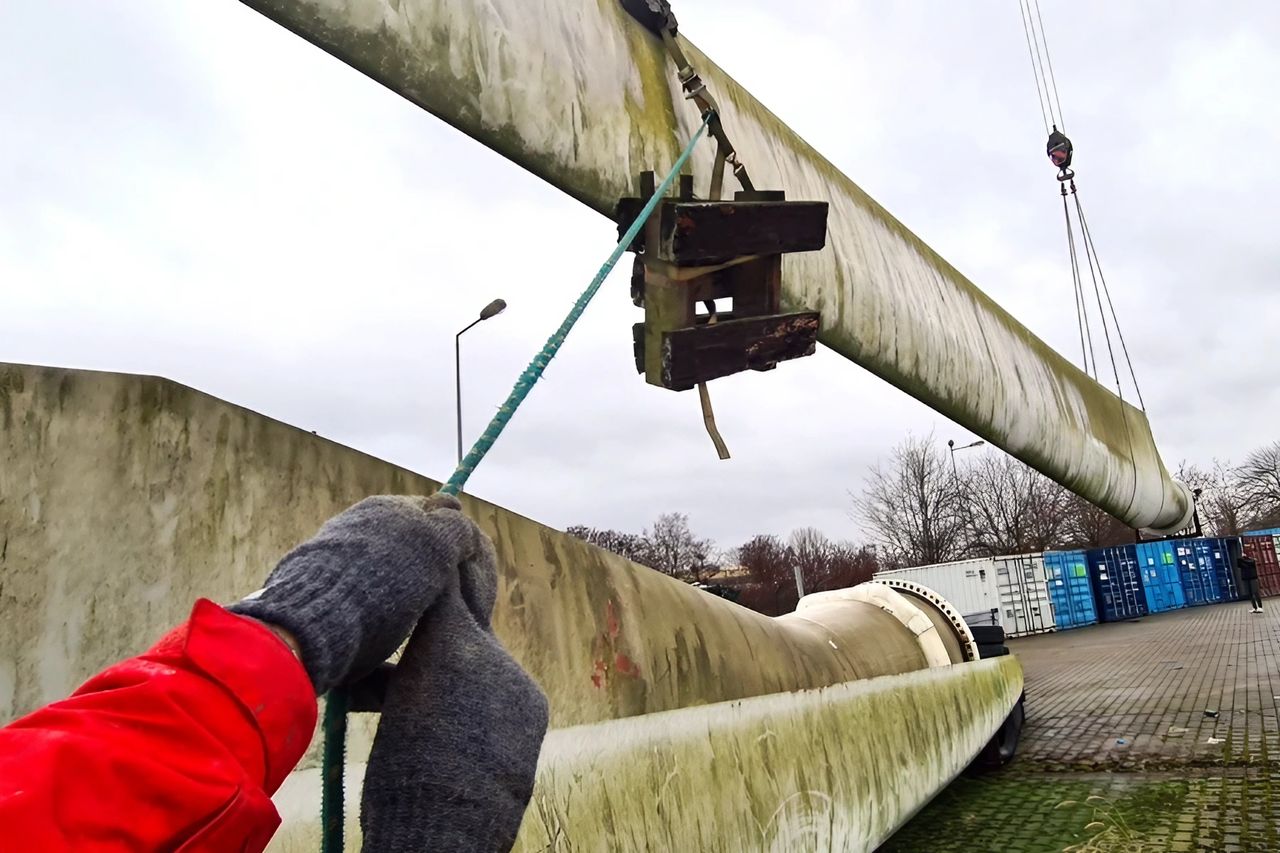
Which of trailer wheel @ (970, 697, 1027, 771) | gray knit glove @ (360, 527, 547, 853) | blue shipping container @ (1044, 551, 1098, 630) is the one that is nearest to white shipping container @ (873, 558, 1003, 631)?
blue shipping container @ (1044, 551, 1098, 630)

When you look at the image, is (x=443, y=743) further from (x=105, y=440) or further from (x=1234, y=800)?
(x=1234, y=800)

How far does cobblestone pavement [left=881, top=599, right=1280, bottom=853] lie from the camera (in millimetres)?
4531

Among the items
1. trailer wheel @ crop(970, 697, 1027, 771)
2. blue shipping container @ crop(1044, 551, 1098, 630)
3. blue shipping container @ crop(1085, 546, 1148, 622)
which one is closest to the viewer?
trailer wheel @ crop(970, 697, 1027, 771)

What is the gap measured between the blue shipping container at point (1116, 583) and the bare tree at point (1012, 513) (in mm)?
11865

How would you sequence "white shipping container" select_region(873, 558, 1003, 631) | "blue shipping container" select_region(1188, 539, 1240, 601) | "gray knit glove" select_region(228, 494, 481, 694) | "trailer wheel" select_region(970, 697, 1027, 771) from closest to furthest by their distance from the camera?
"gray knit glove" select_region(228, 494, 481, 694), "trailer wheel" select_region(970, 697, 1027, 771), "white shipping container" select_region(873, 558, 1003, 631), "blue shipping container" select_region(1188, 539, 1240, 601)

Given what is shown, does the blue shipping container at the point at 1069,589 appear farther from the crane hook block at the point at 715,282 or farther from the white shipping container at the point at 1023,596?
the crane hook block at the point at 715,282

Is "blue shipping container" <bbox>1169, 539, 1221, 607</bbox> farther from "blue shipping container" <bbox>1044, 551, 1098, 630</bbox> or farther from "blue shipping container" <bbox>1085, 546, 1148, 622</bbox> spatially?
"blue shipping container" <bbox>1044, 551, 1098, 630</bbox>

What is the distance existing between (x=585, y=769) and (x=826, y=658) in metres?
1.98

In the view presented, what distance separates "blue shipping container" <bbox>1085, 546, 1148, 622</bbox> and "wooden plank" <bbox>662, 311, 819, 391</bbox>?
22.5m

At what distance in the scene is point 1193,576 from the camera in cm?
2498

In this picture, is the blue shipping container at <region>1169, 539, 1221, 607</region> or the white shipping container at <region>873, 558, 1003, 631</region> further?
the blue shipping container at <region>1169, 539, 1221, 607</region>

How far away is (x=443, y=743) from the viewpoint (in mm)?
900

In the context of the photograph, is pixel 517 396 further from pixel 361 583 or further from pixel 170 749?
pixel 170 749

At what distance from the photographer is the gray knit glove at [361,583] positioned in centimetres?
80
